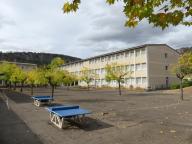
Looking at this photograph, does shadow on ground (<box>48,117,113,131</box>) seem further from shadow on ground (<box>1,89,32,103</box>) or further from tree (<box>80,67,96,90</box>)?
tree (<box>80,67,96,90</box>)

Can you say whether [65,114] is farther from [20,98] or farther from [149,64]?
[149,64]

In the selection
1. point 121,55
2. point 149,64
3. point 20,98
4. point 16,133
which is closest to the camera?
point 16,133

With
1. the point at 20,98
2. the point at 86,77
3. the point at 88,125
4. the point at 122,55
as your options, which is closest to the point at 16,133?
the point at 88,125

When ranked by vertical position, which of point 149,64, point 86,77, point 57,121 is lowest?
point 57,121

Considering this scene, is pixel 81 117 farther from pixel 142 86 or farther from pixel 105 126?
pixel 142 86

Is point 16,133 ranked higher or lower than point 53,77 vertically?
lower

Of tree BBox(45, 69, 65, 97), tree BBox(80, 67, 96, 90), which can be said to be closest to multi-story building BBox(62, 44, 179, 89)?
tree BBox(80, 67, 96, 90)

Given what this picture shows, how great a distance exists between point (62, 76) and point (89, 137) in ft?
65.5

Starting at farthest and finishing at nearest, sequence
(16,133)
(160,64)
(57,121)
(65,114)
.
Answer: (160,64)
(57,121)
(65,114)
(16,133)

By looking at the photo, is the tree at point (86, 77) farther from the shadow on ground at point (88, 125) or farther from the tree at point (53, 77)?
the shadow on ground at point (88, 125)

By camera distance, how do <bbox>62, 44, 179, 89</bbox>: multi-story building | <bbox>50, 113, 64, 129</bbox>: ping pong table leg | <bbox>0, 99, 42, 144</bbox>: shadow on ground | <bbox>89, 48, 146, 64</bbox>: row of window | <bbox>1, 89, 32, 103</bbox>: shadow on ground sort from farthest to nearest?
<bbox>89, 48, 146, 64</bbox>: row of window
<bbox>62, 44, 179, 89</bbox>: multi-story building
<bbox>1, 89, 32, 103</bbox>: shadow on ground
<bbox>50, 113, 64, 129</bbox>: ping pong table leg
<bbox>0, 99, 42, 144</bbox>: shadow on ground

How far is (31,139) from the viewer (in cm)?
1047

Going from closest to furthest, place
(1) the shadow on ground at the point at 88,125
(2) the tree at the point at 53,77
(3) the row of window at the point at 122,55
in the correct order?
(1) the shadow on ground at the point at 88,125 → (2) the tree at the point at 53,77 → (3) the row of window at the point at 122,55

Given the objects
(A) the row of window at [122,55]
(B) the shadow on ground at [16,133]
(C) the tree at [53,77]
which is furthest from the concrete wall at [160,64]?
(B) the shadow on ground at [16,133]
